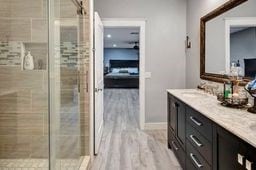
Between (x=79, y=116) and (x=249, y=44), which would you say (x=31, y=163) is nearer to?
(x=79, y=116)

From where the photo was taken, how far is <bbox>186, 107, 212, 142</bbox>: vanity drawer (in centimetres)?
206

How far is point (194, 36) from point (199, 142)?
265 centimetres

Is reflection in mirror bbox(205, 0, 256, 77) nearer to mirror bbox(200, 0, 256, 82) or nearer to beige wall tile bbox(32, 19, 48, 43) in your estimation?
mirror bbox(200, 0, 256, 82)

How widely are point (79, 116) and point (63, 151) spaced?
57 cm

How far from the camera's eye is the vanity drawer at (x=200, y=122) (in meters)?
2.06

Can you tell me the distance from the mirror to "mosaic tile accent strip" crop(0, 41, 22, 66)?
2.42 metres

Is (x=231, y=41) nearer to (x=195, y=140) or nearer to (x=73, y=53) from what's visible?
(x=195, y=140)

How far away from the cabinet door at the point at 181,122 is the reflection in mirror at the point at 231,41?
0.71m

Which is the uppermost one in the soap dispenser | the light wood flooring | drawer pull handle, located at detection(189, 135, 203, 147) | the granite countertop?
the soap dispenser

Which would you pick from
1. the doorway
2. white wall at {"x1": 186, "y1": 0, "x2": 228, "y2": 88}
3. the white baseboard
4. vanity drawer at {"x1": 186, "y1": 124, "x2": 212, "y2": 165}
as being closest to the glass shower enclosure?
the doorway

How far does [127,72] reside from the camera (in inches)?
605

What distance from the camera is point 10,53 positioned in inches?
119

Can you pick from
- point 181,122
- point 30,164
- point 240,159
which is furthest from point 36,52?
point 240,159

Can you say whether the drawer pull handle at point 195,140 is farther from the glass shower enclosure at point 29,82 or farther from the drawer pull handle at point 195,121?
the glass shower enclosure at point 29,82
